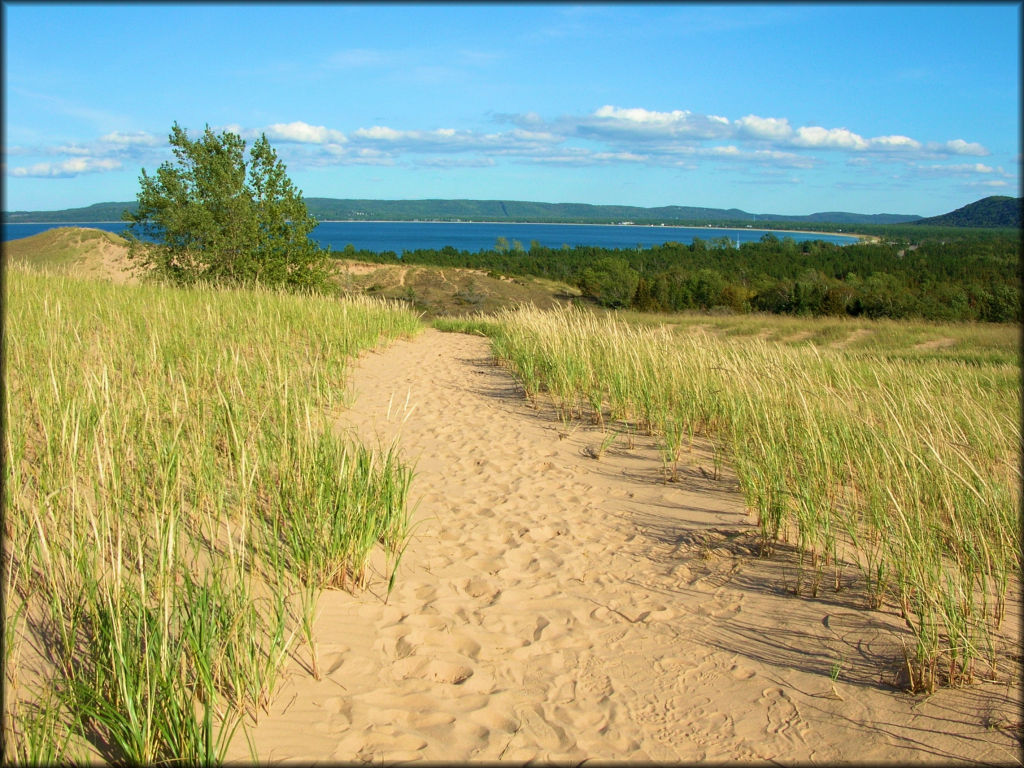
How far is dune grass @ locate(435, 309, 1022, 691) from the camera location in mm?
3162

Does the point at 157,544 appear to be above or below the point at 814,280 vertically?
below

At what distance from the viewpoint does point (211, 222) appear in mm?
16281

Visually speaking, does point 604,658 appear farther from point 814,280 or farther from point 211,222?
point 814,280

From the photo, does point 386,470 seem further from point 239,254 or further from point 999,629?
point 239,254

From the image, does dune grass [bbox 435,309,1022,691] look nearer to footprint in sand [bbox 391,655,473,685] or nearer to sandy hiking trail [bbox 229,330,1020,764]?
sandy hiking trail [bbox 229,330,1020,764]

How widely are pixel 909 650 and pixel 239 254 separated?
16951 millimetres

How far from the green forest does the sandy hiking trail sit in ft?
88.6

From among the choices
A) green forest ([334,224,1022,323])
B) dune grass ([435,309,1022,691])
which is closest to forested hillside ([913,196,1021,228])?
green forest ([334,224,1022,323])

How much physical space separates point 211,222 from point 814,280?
32035 millimetres

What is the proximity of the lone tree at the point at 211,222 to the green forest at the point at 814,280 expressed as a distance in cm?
2011

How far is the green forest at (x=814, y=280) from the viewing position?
2941 cm

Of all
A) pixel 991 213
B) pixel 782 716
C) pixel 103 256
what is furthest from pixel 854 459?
pixel 991 213

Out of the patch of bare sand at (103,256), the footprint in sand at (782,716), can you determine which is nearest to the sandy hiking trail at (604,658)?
the footprint in sand at (782,716)

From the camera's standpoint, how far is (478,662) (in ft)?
9.80
